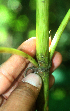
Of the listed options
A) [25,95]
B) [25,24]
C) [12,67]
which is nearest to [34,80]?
[25,95]

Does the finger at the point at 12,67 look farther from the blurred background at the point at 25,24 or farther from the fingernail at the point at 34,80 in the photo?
the blurred background at the point at 25,24

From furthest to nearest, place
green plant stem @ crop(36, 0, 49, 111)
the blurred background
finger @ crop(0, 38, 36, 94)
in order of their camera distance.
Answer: the blurred background
finger @ crop(0, 38, 36, 94)
green plant stem @ crop(36, 0, 49, 111)

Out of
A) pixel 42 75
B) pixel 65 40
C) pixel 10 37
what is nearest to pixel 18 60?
pixel 42 75

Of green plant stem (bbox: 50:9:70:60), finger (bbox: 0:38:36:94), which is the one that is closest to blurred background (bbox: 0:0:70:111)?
finger (bbox: 0:38:36:94)

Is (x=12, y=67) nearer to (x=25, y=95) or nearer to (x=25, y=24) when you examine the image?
(x=25, y=95)

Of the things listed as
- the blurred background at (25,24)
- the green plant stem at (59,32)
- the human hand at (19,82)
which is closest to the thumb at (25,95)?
the human hand at (19,82)

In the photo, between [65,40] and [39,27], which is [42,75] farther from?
[65,40]

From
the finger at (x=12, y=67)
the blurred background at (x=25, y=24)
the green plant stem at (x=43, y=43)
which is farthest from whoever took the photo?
the blurred background at (x=25, y=24)

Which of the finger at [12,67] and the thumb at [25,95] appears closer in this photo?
the thumb at [25,95]

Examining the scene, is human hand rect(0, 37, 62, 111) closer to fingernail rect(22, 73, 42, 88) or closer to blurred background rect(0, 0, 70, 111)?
fingernail rect(22, 73, 42, 88)

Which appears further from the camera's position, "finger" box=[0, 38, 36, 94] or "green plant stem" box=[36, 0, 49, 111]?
"finger" box=[0, 38, 36, 94]
